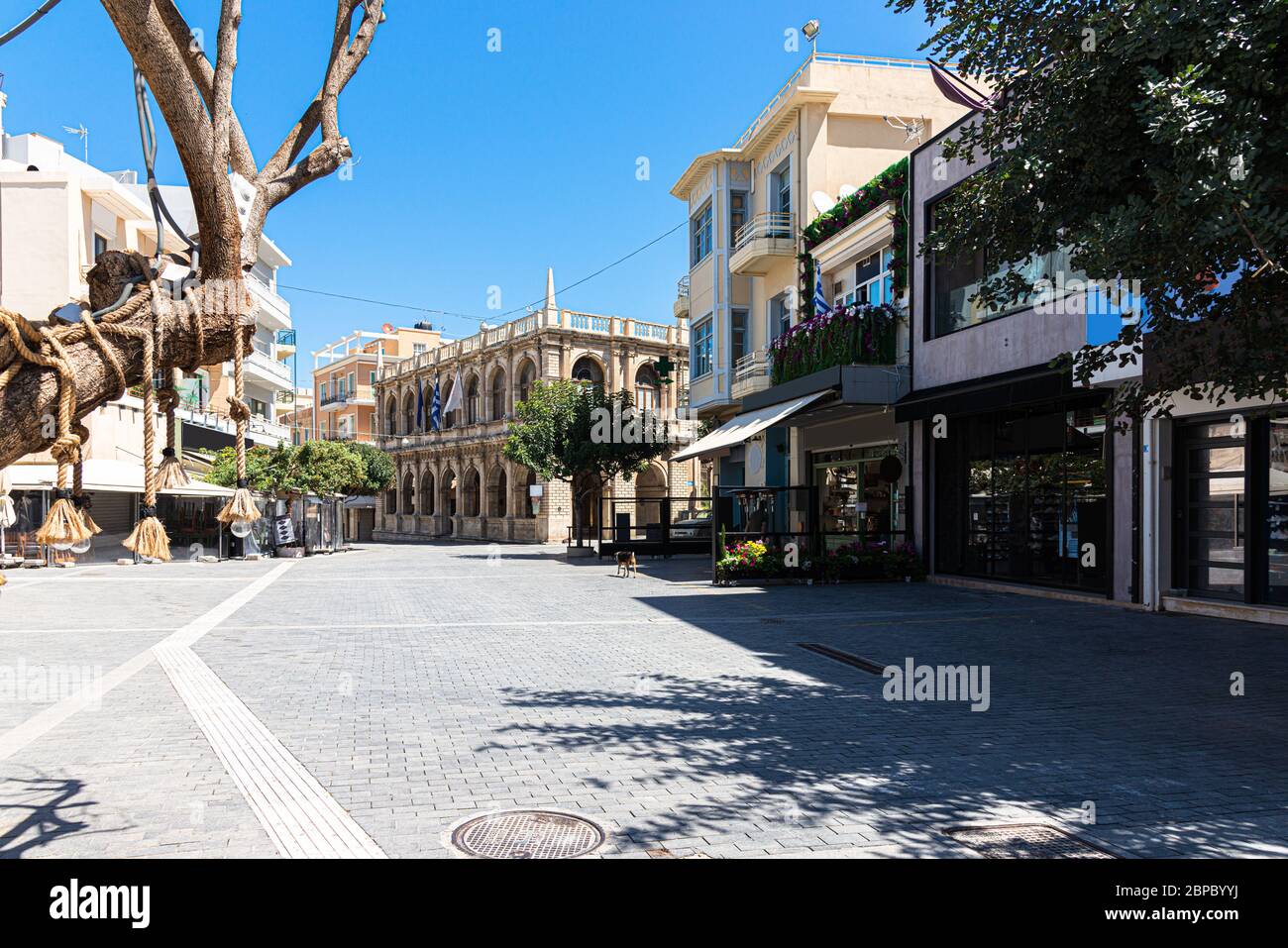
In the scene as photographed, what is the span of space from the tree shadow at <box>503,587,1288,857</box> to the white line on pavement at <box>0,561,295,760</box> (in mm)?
3606

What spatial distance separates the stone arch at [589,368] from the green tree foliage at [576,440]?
15.8 meters

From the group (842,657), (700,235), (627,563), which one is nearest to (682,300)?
(700,235)

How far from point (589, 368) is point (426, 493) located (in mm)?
18848

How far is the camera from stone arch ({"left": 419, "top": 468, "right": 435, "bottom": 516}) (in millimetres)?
60562

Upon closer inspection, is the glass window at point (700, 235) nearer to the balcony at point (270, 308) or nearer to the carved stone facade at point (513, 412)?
the carved stone facade at point (513, 412)

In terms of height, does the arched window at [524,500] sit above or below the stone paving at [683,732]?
above

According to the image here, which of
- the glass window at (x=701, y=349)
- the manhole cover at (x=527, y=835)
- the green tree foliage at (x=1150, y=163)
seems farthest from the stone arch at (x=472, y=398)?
the manhole cover at (x=527, y=835)

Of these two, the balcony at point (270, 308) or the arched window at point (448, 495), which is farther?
the arched window at point (448, 495)

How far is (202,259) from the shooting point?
9.25ft

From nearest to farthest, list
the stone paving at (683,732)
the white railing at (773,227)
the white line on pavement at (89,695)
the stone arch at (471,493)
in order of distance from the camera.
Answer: the stone paving at (683,732)
the white line on pavement at (89,695)
the white railing at (773,227)
the stone arch at (471,493)

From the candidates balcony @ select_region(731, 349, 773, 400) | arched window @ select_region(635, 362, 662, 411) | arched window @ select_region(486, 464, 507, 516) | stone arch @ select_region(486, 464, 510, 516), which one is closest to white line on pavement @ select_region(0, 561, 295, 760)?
balcony @ select_region(731, 349, 773, 400)

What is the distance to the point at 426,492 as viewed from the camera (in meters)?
61.1

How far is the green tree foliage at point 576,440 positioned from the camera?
31250 mm
